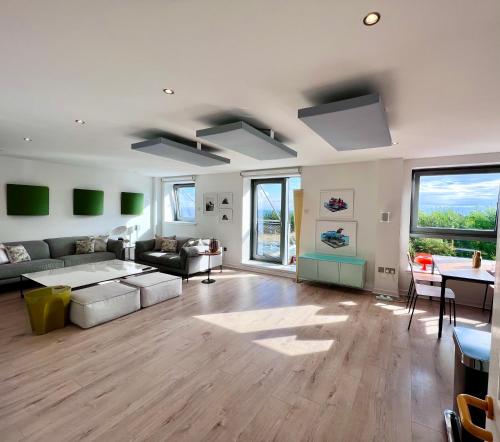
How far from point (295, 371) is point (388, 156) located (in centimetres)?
351

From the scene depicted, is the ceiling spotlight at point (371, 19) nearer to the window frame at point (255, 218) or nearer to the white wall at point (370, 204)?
the white wall at point (370, 204)

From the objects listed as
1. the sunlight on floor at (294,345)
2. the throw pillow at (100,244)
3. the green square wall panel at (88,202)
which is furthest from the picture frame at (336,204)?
the green square wall panel at (88,202)

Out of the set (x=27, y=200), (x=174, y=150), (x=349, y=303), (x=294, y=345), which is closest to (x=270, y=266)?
(x=349, y=303)

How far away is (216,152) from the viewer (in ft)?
13.5

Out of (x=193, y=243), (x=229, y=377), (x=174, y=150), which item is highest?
(x=174, y=150)

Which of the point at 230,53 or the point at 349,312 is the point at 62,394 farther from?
the point at 349,312

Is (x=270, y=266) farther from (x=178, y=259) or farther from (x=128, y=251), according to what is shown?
(x=128, y=251)

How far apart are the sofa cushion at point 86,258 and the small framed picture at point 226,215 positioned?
2.51 m

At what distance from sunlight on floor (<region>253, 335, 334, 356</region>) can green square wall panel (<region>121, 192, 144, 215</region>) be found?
17.1 feet

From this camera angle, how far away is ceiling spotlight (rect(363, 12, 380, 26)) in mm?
1199

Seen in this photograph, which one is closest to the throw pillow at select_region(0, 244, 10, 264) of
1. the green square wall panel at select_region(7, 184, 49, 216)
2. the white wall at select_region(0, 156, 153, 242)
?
the white wall at select_region(0, 156, 153, 242)

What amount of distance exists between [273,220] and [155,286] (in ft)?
10.1

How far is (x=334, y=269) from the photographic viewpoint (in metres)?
4.47

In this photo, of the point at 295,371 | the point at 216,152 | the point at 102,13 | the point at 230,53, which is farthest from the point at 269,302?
the point at 102,13
